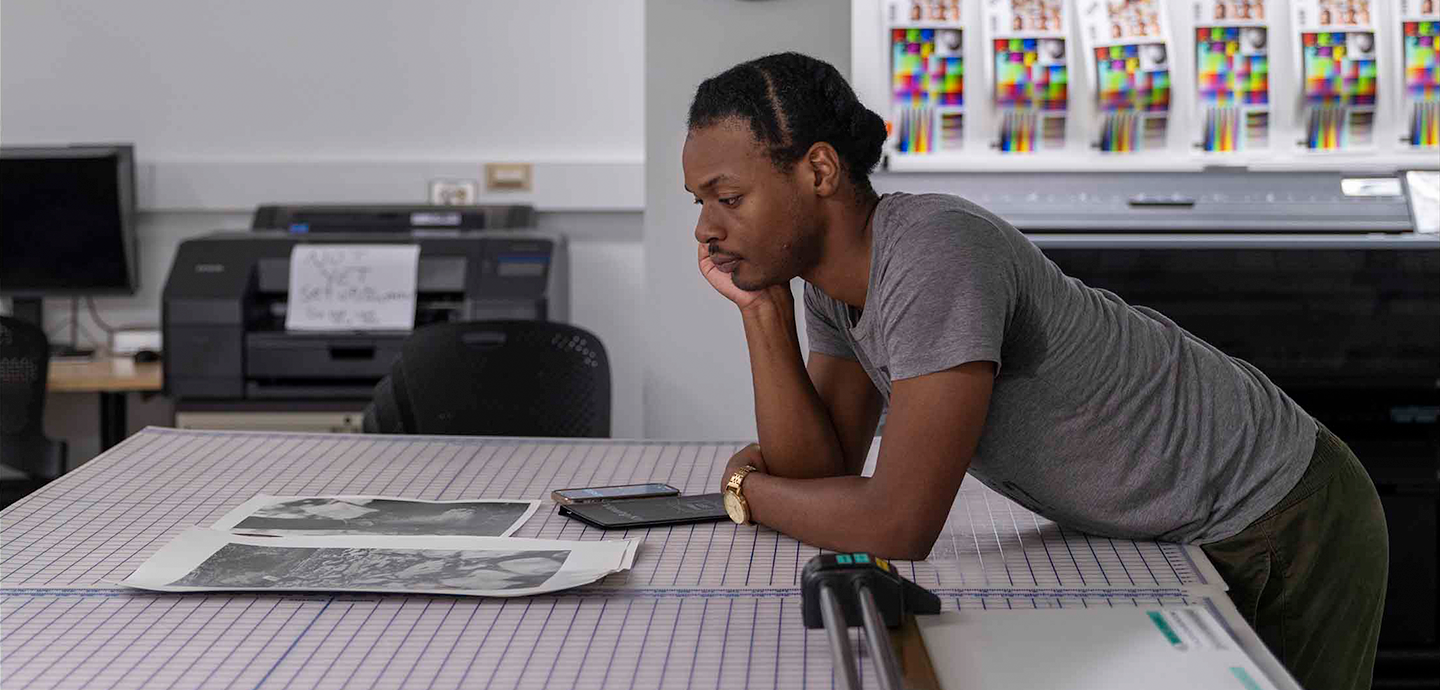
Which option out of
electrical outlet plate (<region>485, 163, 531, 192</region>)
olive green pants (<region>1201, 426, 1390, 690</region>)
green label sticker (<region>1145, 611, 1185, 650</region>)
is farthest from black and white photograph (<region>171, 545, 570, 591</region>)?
electrical outlet plate (<region>485, 163, 531, 192</region>)

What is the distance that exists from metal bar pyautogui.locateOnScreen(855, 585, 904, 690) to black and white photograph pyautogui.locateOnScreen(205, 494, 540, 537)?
488mm

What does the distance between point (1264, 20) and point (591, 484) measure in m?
A: 2.05

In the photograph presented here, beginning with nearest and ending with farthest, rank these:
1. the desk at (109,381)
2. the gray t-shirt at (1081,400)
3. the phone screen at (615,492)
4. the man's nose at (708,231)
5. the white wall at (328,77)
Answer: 1. the gray t-shirt at (1081,400)
2. the man's nose at (708,231)
3. the phone screen at (615,492)
4. the desk at (109,381)
5. the white wall at (328,77)

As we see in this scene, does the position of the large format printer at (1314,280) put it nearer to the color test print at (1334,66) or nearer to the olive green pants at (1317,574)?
the color test print at (1334,66)

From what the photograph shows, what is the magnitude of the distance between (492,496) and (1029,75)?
183cm

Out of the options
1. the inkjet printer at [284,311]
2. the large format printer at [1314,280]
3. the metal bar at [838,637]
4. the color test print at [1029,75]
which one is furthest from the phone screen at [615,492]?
the color test print at [1029,75]

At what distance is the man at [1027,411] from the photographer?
4.21ft

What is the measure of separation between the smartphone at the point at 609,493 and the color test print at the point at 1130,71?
1.74m

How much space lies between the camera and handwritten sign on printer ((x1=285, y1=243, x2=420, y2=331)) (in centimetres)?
312

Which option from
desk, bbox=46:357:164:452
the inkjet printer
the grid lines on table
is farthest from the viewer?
desk, bbox=46:357:164:452

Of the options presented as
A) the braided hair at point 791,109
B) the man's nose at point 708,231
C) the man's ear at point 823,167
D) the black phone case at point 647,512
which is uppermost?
the braided hair at point 791,109

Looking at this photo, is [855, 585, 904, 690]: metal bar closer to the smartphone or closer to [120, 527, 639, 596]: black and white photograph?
[120, 527, 639, 596]: black and white photograph

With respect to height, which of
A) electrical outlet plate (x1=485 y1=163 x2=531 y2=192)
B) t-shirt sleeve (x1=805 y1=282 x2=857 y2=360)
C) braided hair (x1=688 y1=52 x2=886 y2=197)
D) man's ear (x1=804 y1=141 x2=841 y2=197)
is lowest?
t-shirt sleeve (x1=805 y1=282 x2=857 y2=360)

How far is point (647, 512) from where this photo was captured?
1.47 meters
